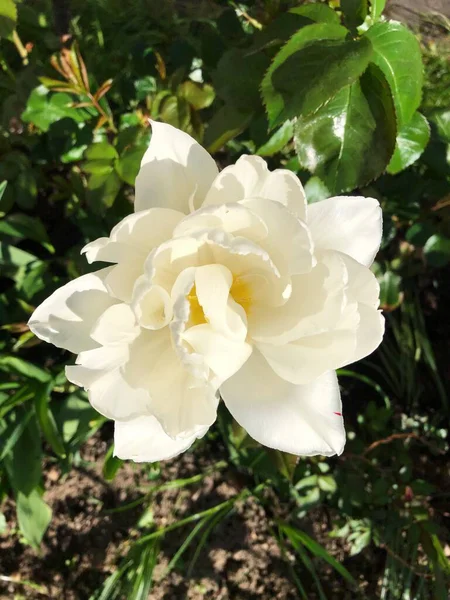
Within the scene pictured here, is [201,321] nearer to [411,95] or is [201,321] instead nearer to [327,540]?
[411,95]

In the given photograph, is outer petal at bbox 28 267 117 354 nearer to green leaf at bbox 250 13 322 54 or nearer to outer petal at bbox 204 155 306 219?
outer petal at bbox 204 155 306 219

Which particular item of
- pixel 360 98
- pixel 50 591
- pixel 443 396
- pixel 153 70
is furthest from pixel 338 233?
pixel 50 591

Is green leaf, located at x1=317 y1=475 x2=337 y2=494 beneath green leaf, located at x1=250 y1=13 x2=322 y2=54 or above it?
beneath

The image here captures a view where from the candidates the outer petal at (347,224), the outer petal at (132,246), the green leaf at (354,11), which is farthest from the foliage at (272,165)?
the outer petal at (132,246)

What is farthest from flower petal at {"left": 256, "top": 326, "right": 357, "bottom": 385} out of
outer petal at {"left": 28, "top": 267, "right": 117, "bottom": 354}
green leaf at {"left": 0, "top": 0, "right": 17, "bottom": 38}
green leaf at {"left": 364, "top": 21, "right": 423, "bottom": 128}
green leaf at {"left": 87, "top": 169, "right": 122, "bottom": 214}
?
green leaf at {"left": 0, "top": 0, "right": 17, "bottom": 38}

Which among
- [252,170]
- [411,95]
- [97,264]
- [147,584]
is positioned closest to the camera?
[252,170]

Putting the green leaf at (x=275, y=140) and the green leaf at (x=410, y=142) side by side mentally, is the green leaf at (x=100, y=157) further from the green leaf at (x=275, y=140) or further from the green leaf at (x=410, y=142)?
the green leaf at (x=410, y=142)

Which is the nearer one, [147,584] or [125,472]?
[147,584]
